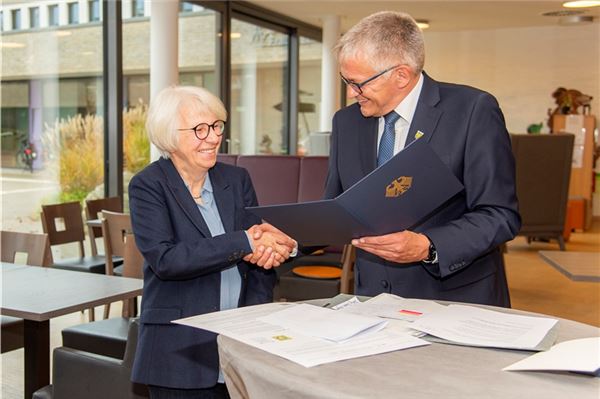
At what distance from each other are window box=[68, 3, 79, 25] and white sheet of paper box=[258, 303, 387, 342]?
615 centimetres

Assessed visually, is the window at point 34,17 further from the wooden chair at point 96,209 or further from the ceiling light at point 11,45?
the wooden chair at point 96,209

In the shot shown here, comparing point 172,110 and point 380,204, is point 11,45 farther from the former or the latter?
point 380,204

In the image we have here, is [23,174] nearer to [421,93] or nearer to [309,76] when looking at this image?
[421,93]

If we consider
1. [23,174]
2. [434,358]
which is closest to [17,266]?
[434,358]

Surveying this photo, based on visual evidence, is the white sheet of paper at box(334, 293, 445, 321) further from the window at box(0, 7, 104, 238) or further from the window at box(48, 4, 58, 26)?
the window at box(48, 4, 58, 26)

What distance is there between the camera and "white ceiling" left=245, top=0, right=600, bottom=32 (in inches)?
404

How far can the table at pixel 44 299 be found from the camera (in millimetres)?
2645

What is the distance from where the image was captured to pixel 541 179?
831 centimetres

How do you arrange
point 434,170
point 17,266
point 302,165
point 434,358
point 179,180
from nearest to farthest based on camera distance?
1. point 434,358
2. point 434,170
3. point 179,180
4. point 17,266
5. point 302,165

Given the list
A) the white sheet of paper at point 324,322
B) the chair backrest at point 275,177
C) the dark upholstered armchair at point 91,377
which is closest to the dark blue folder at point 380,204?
the white sheet of paper at point 324,322

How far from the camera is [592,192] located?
1216 centimetres

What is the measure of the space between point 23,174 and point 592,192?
9.33 metres

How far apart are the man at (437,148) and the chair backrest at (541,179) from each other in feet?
21.3

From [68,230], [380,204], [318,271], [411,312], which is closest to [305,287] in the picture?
[318,271]
